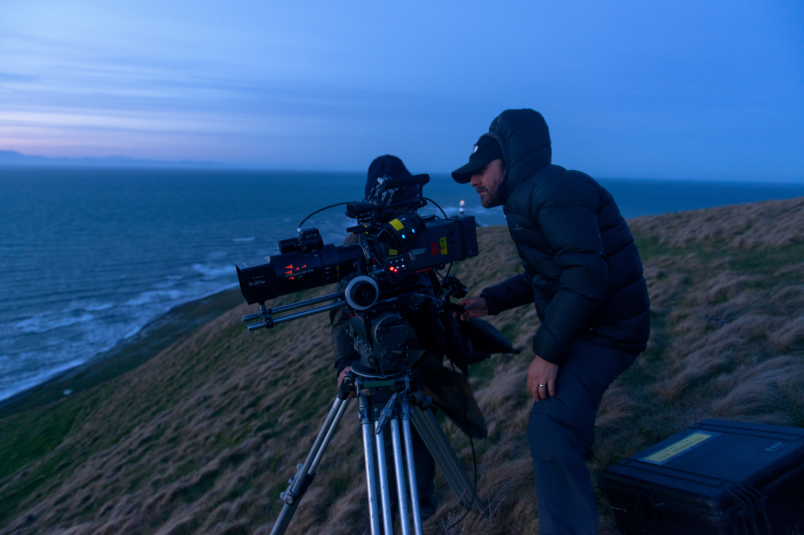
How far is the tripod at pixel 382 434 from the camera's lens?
187 centimetres

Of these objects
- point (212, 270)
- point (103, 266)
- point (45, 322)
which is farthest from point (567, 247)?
point (103, 266)

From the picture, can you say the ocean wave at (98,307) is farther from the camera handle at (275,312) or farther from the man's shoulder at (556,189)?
the man's shoulder at (556,189)

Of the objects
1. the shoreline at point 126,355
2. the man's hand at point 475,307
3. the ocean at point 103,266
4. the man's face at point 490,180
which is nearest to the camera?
the man's face at point 490,180

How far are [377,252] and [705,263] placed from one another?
751 centimetres

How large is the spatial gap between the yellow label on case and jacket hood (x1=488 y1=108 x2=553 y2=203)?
147cm

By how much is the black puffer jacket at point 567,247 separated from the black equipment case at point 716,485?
1.85 ft

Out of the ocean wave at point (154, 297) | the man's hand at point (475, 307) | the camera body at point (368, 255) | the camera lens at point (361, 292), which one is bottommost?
the ocean wave at point (154, 297)

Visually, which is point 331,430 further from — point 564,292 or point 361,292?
point 564,292

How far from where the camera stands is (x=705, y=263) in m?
7.35

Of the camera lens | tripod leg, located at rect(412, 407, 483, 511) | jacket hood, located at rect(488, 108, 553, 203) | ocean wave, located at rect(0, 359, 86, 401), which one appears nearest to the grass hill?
tripod leg, located at rect(412, 407, 483, 511)

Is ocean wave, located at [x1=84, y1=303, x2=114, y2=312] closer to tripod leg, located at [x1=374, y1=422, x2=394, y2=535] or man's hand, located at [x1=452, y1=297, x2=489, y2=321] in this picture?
man's hand, located at [x1=452, y1=297, x2=489, y2=321]

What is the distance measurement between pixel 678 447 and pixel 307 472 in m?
1.87

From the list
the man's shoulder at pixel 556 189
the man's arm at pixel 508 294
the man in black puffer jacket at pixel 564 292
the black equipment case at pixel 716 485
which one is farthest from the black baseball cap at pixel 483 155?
the black equipment case at pixel 716 485

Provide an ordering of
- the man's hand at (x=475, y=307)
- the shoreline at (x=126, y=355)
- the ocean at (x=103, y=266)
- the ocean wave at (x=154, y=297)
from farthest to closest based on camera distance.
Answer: the ocean wave at (x=154, y=297)
the ocean at (x=103, y=266)
the shoreline at (x=126, y=355)
the man's hand at (x=475, y=307)
